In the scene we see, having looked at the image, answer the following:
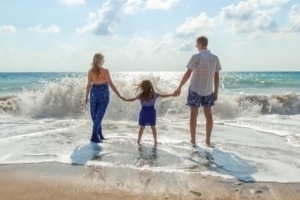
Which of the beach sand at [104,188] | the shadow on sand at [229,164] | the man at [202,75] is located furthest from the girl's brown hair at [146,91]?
the beach sand at [104,188]

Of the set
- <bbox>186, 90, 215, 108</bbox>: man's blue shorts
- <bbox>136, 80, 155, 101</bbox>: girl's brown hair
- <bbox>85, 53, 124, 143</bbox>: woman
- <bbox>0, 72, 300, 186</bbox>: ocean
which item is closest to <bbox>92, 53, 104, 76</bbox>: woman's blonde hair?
<bbox>85, 53, 124, 143</bbox>: woman

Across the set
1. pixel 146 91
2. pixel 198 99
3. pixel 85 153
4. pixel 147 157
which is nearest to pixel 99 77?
pixel 146 91

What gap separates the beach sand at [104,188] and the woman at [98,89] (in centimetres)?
219

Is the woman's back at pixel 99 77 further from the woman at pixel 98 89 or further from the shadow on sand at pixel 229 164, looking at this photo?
the shadow on sand at pixel 229 164

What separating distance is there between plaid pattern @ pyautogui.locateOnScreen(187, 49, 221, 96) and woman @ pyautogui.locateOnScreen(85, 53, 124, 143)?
156 cm

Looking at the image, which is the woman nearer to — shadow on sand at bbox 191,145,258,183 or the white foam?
the white foam

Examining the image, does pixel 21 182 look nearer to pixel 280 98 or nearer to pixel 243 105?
pixel 243 105

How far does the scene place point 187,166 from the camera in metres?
5.00

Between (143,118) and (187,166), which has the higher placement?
(143,118)

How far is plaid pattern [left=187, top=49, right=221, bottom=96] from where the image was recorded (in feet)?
20.5

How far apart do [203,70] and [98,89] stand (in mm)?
2014

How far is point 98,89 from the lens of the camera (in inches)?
267

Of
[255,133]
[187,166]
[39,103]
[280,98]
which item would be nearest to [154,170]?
[187,166]

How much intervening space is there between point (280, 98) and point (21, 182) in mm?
13024
